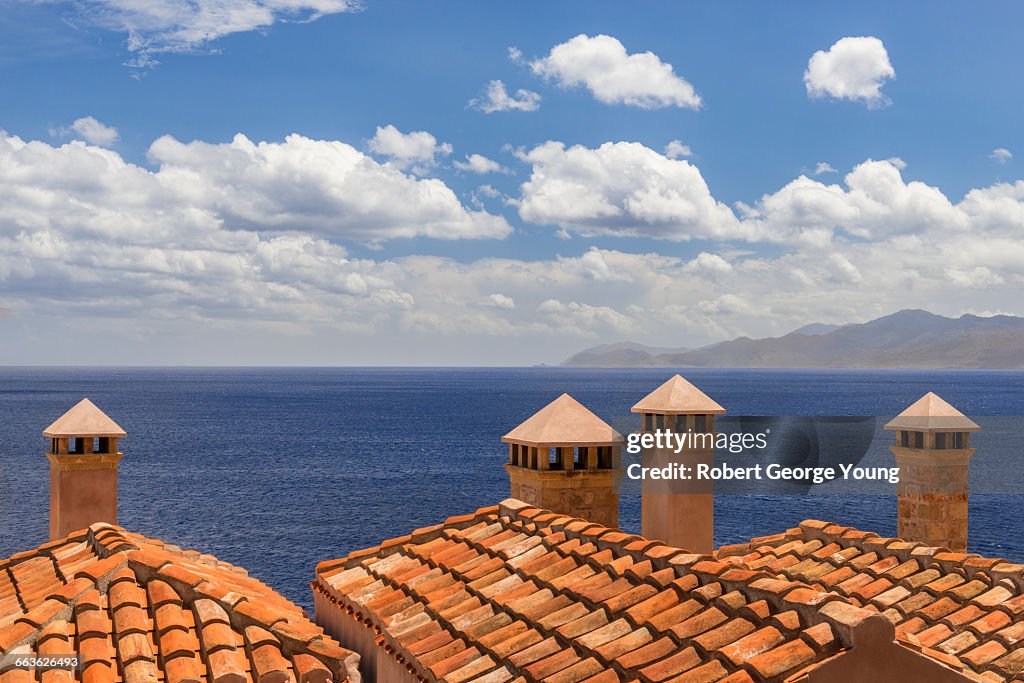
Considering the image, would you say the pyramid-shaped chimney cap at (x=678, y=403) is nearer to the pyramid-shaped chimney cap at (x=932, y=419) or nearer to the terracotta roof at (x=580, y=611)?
the terracotta roof at (x=580, y=611)

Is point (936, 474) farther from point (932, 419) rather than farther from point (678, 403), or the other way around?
point (678, 403)

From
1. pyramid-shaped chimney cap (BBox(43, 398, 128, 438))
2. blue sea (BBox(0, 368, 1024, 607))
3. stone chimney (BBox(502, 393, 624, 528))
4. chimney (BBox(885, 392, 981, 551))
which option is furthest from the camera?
blue sea (BBox(0, 368, 1024, 607))

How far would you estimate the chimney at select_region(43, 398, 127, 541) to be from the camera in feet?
49.0

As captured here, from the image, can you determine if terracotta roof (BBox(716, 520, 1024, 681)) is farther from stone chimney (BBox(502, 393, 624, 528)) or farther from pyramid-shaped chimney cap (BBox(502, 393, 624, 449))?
pyramid-shaped chimney cap (BBox(502, 393, 624, 449))

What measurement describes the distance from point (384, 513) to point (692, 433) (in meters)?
47.5

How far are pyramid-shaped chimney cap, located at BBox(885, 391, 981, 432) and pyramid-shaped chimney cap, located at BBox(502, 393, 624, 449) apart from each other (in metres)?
6.48

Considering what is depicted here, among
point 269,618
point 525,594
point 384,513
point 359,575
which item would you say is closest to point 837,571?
point 525,594

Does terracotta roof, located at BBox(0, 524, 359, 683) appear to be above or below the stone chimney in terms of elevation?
below

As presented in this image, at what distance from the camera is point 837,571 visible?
43.4 ft

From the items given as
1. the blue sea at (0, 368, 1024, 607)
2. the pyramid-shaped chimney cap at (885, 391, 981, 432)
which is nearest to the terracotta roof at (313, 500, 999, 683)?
the blue sea at (0, 368, 1024, 607)

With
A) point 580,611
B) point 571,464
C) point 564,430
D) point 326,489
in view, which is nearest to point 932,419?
point 571,464

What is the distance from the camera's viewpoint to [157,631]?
8.30m

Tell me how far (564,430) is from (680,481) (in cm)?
204

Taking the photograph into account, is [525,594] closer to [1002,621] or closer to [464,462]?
[1002,621]
